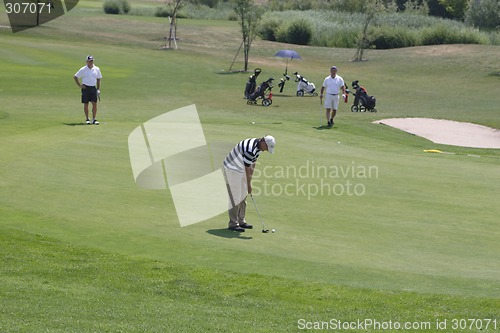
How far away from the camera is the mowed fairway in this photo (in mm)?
12352

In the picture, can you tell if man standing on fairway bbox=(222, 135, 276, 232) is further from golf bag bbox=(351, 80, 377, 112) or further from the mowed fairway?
golf bag bbox=(351, 80, 377, 112)

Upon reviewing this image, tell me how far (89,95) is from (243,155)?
15590 millimetres

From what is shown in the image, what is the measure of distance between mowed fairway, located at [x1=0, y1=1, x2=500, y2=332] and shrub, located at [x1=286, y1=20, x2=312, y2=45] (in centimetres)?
4149

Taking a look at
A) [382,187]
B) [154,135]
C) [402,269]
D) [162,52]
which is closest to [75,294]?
[402,269]

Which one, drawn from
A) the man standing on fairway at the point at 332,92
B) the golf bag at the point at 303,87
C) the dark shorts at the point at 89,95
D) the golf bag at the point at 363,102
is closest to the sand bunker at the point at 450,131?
the man standing on fairway at the point at 332,92

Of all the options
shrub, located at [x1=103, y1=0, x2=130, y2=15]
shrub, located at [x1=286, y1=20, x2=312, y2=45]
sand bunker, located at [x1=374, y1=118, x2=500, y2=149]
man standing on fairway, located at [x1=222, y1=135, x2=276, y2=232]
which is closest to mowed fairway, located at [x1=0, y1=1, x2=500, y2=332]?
man standing on fairway, located at [x1=222, y1=135, x2=276, y2=232]

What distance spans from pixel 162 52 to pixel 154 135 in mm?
36801

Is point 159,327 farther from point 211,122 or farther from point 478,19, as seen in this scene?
point 478,19

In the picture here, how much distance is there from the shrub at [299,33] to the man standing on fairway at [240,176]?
201ft

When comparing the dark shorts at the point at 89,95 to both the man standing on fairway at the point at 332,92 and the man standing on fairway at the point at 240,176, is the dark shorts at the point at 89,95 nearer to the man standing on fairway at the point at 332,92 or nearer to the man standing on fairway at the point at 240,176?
the man standing on fairway at the point at 332,92

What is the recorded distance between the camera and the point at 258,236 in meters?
16.1

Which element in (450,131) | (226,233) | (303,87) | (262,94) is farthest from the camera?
(303,87)

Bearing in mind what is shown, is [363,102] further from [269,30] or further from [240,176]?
[269,30]

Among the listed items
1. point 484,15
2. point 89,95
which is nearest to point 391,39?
point 484,15
